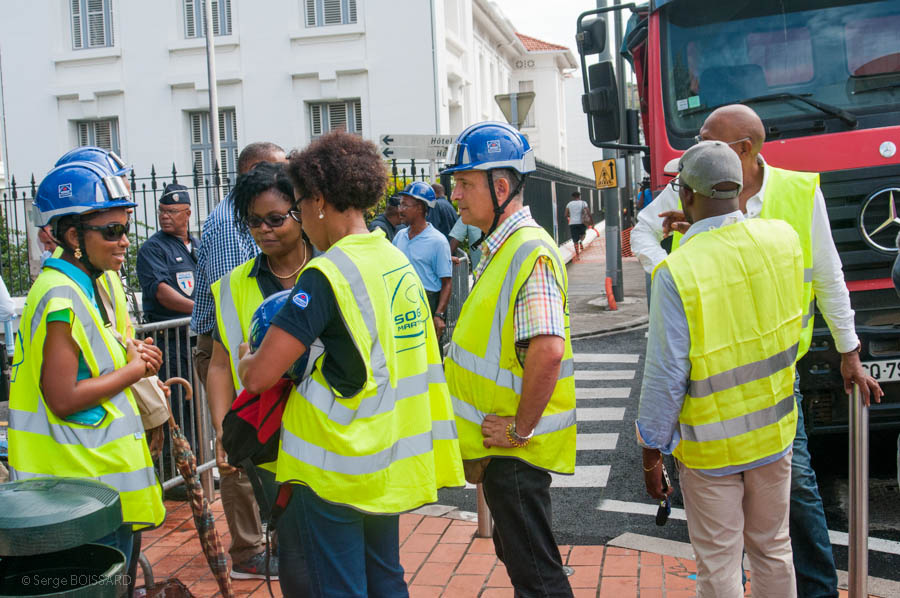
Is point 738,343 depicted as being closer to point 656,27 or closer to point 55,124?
point 656,27

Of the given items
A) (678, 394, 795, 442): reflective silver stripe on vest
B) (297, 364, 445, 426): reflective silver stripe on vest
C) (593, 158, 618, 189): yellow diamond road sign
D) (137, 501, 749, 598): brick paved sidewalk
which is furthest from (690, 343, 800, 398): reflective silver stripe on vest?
(593, 158, 618, 189): yellow diamond road sign

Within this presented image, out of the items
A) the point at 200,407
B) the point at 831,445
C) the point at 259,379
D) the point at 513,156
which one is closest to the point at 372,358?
the point at 259,379

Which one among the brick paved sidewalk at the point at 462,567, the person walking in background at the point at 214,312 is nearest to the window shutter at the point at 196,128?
the brick paved sidewalk at the point at 462,567

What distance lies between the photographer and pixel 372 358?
2762 mm

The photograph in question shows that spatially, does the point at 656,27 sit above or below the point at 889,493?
above

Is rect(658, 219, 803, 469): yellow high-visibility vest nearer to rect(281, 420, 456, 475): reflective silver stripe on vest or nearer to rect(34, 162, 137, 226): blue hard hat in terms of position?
rect(281, 420, 456, 475): reflective silver stripe on vest

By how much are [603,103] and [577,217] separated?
20.8 m

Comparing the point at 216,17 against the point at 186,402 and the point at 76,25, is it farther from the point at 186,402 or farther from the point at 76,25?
the point at 186,402

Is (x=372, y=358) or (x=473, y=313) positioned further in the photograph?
(x=473, y=313)

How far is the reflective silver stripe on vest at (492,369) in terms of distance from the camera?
3.26m

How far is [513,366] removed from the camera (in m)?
3.25

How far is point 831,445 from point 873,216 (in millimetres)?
2119

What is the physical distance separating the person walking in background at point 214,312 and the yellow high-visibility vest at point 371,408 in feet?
5.03

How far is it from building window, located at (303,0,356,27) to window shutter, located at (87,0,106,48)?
18.4 feet
